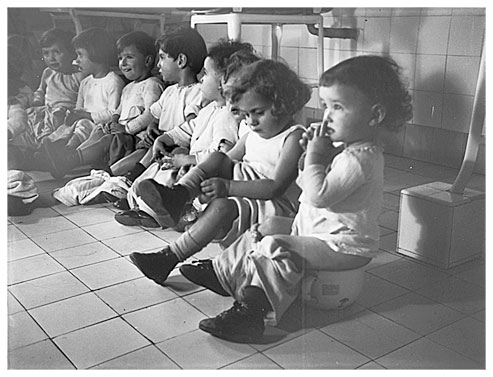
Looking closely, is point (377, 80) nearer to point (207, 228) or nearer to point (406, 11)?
point (406, 11)

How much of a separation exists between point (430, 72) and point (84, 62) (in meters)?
0.72

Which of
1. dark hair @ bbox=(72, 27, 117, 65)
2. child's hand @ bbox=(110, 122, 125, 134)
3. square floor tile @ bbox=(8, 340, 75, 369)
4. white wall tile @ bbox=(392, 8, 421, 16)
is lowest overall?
square floor tile @ bbox=(8, 340, 75, 369)

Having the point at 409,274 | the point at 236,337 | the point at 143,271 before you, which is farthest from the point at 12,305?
the point at 409,274

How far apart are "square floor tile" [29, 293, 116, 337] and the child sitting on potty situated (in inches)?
8.8

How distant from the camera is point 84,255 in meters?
1.37

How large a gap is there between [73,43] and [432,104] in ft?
2.47

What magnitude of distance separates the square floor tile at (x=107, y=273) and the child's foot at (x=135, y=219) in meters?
0.08

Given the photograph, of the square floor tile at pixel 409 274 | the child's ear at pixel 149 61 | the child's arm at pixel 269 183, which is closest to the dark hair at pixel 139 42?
the child's ear at pixel 149 61

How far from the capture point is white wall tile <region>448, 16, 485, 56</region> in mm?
1211

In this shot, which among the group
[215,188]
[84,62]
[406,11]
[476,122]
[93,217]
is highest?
[406,11]

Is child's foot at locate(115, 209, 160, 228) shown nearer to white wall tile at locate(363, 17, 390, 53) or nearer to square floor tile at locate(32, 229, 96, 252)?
square floor tile at locate(32, 229, 96, 252)

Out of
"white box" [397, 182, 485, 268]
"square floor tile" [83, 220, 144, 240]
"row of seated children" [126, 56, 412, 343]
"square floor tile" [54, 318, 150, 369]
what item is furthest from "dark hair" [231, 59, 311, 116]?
"square floor tile" [54, 318, 150, 369]

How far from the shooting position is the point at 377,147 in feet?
3.84

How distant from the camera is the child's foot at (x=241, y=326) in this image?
1194 mm
